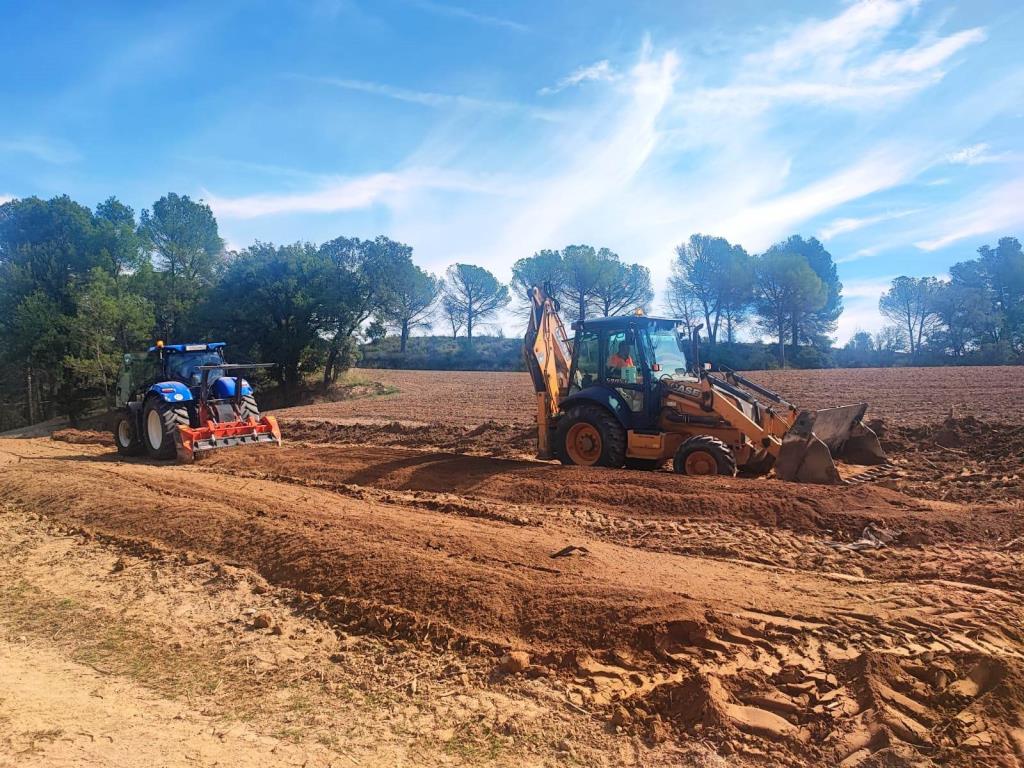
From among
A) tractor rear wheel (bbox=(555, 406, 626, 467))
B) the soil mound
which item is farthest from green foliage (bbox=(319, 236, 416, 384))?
tractor rear wheel (bbox=(555, 406, 626, 467))

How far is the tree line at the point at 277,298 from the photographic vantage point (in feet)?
91.7

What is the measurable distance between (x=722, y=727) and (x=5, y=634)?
491 cm

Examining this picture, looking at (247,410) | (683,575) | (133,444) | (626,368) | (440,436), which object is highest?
(626,368)

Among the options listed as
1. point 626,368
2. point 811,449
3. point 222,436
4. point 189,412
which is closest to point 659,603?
point 811,449

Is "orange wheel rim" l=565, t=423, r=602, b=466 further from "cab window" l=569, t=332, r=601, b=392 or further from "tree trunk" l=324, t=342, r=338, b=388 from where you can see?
"tree trunk" l=324, t=342, r=338, b=388

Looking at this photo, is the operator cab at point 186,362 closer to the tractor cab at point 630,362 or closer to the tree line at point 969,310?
the tractor cab at point 630,362

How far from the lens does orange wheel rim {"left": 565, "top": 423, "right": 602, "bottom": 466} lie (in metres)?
10.1

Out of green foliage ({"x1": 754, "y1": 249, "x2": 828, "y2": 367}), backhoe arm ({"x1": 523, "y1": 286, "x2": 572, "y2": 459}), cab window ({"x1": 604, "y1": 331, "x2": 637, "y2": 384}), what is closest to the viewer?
cab window ({"x1": 604, "y1": 331, "x2": 637, "y2": 384})

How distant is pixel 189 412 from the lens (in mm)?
13625

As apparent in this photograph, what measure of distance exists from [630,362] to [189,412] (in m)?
9.24

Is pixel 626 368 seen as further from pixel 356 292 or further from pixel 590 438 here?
pixel 356 292

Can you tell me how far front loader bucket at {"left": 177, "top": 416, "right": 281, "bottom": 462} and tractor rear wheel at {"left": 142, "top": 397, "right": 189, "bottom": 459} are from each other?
0.32m

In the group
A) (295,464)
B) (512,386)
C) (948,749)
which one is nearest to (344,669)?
(948,749)

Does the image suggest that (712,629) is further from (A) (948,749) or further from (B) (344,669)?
(B) (344,669)
